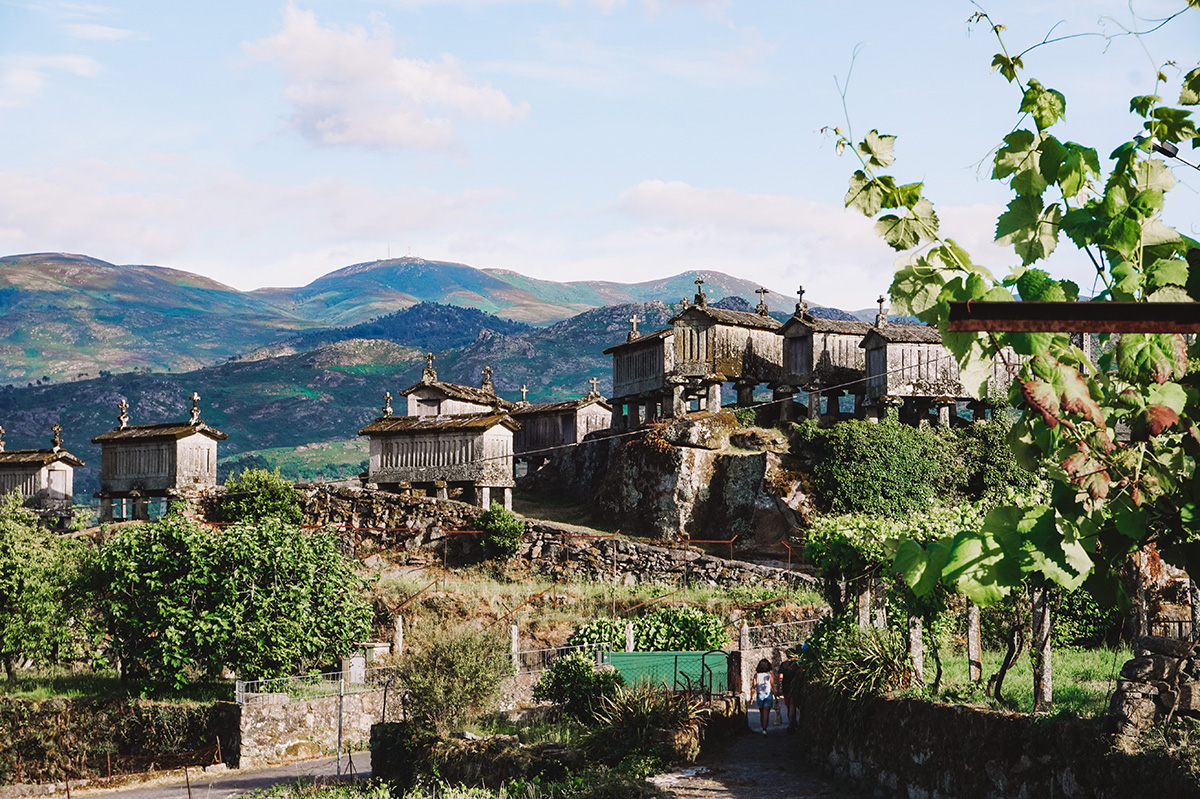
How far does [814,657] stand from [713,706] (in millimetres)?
2330

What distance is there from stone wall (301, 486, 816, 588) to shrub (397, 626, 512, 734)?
544 inches

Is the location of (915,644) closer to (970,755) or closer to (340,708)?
(970,755)

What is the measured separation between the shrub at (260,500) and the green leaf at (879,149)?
119 feet

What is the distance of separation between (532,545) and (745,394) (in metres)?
11.4

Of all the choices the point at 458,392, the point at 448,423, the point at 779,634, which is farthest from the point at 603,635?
A: the point at 458,392

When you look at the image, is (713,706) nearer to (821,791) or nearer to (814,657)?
(814,657)

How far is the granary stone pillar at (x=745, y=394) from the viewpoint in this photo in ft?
144

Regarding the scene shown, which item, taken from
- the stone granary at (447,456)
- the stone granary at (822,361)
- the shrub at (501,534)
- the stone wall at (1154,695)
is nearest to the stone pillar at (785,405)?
the stone granary at (822,361)

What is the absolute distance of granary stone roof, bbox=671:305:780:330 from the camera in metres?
43.2

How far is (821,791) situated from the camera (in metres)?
16.4

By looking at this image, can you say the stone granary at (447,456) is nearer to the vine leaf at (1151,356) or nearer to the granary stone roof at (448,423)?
the granary stone roof at (448,423)

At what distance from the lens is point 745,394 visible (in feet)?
145

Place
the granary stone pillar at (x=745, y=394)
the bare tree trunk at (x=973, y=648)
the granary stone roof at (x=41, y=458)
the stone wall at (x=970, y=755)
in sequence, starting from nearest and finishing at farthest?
the stone wall at (x=970, y=755) < the bare tree trunk at (x=973, y=648) < the granary stone roof at (x=41, y=458) < the granary stone pillar at (x=745, y=394)

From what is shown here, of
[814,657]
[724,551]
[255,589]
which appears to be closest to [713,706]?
[814,657]
